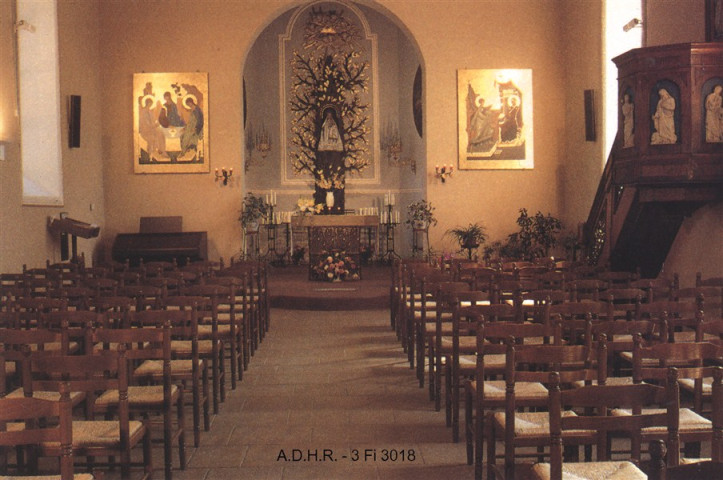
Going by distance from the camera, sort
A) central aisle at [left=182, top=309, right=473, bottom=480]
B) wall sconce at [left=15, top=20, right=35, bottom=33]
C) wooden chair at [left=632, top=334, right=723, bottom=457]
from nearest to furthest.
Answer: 1. wooden chair at [left=632, top=334, right=723, bottom=457]
2. central aisle at [left=182, top=309, right=473, bottom=480]
3. wall sconce at [left=15, top=20, right=35, bottom=33]

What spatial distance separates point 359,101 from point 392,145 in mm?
1547

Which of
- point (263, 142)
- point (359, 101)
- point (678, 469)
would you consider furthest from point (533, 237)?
point (678, 469)

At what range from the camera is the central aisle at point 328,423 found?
13.8 ft

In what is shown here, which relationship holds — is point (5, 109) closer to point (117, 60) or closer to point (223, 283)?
point (117, 60)

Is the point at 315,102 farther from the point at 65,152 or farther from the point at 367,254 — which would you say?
the point at 65,152

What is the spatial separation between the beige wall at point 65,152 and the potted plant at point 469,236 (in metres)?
6.72

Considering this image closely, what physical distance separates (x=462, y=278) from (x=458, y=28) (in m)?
7.96

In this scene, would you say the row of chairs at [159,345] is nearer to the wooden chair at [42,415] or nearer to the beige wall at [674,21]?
the wooden chair at [42,415]

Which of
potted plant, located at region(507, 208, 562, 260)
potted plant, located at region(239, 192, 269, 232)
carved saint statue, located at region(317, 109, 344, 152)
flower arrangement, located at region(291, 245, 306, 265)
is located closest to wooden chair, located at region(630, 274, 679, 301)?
potted plant, located at region(507, 208, 562, 260)

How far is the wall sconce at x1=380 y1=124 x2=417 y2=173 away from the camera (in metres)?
16.9

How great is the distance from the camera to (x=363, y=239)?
1767 cm

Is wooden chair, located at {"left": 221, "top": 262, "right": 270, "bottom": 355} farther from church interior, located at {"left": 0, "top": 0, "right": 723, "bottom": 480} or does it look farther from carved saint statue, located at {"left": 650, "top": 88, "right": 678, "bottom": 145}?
carved saint statue, located at {"left": 650, "top": 88, "right": 678, "bottom": 145}

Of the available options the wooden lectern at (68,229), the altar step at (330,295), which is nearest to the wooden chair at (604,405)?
the altar step at (330,295)

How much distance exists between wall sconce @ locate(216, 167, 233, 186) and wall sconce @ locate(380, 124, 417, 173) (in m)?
4.37
